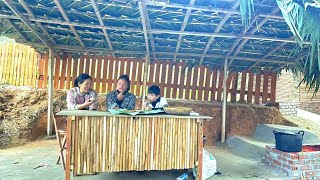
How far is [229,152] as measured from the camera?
535cm

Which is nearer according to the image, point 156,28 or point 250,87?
point 156,28

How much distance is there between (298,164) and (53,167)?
4011 mm

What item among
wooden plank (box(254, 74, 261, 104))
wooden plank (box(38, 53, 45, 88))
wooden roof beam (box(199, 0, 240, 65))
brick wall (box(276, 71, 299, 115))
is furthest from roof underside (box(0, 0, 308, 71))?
brick wall (box(276, 71, 299, 115))

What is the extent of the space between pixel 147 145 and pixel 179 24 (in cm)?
243

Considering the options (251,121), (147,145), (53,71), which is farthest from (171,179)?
(53,71)

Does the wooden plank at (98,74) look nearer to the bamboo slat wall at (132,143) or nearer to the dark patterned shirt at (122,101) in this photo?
the dark patterned shirt at (122,101)

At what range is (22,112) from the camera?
225 inches

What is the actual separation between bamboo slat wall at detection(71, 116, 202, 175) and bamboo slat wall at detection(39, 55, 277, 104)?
323cm

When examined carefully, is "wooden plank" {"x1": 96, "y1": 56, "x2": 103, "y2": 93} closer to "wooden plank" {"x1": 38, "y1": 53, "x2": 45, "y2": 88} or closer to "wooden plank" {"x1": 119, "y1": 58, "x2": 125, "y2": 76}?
"wooden plank" {"x1": 119, "y1": 58, "x2": 125, "y2": 76}

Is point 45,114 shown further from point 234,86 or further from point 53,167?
point 234,86

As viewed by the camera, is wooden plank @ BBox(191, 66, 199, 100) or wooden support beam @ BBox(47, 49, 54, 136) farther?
A: wooden plank @ BBox(191, 66, 199, 100)

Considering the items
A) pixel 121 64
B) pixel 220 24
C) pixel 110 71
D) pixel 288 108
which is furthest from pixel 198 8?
pixel 288 108

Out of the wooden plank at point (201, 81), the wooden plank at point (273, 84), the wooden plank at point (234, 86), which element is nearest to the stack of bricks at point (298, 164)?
the wooden plank at point (234, 86)

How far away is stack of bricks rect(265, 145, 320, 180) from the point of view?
12.3 feet
